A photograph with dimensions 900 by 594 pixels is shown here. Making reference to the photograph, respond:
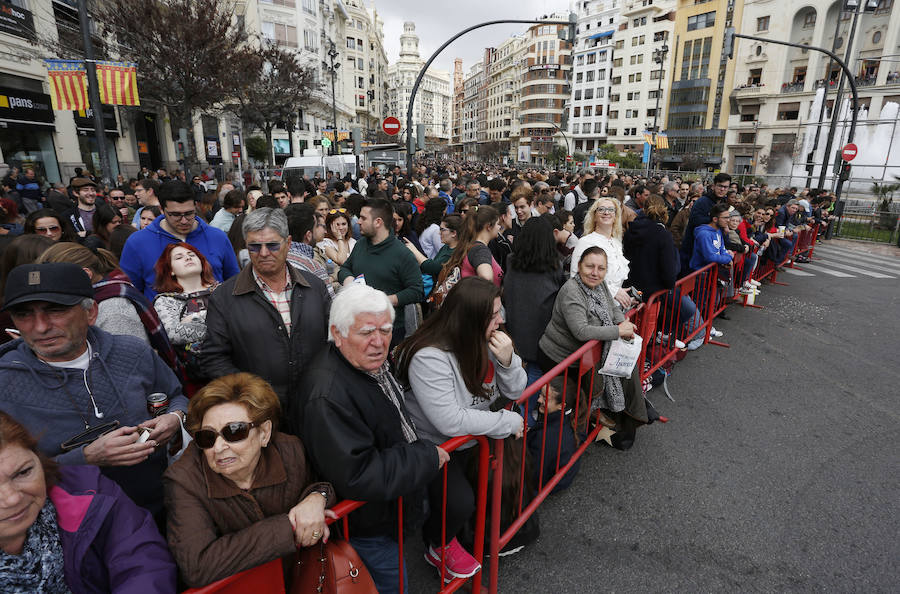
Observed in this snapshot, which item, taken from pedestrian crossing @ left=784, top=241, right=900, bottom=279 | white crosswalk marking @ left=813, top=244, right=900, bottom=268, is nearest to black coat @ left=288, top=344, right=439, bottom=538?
pedestrian crossing @ left=784, top=241, right=900, bottom=279

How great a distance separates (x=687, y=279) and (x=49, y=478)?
5.71 meters

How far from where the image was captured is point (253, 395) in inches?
71.7

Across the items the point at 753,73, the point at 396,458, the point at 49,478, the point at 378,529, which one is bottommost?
the point at 378,529

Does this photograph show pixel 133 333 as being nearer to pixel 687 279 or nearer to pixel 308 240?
pixel 308 240

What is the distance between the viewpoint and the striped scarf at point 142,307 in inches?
97.2

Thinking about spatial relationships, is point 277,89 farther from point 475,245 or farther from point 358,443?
point 358,443

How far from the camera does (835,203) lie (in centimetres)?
1603

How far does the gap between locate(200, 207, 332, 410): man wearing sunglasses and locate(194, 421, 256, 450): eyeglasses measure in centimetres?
90

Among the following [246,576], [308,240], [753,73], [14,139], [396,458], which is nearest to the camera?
[246,576]

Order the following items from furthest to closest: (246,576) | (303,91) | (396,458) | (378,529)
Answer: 1. (303,91)
2. (378,529)
3. (396,458)
4. (246,576)

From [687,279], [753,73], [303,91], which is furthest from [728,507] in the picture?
[753,73]

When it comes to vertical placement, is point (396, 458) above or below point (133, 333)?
below

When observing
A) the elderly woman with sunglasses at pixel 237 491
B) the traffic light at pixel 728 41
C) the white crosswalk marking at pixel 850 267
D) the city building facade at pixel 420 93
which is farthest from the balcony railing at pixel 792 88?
the city building facade at pixel 420 93

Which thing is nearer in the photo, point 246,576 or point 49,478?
point 49,478
